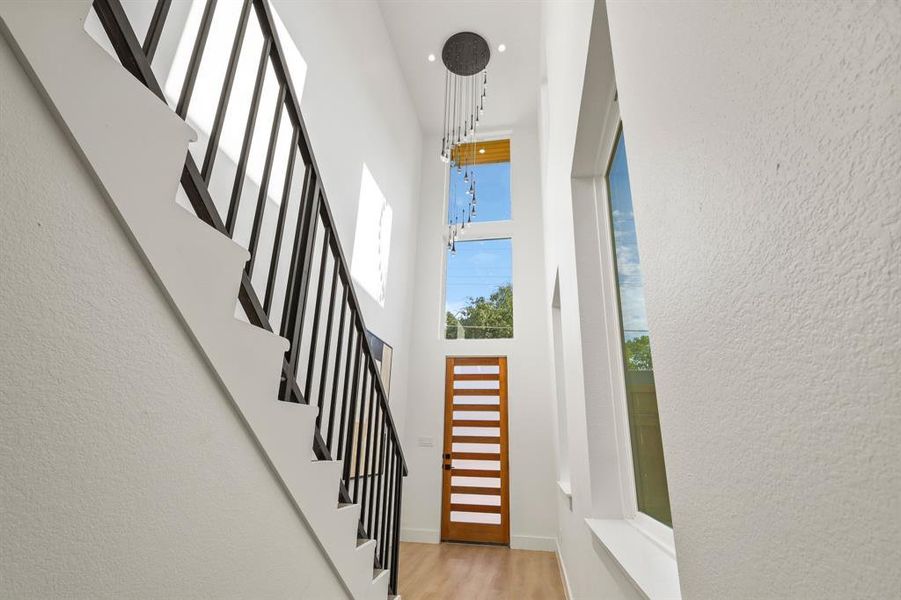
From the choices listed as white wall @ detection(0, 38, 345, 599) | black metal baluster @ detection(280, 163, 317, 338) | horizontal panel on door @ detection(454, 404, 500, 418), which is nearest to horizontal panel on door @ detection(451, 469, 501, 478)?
horizontal panel on door @ detection(454, 404, 500, 418)

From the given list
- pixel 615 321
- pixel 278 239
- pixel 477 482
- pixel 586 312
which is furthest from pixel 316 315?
pixel 477 482

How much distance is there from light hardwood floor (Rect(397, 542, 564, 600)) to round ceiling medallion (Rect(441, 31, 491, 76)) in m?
5.94

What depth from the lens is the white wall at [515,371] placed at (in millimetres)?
5301

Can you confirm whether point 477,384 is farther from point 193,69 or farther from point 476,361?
point 193,69

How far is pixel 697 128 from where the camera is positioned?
2.34 feet

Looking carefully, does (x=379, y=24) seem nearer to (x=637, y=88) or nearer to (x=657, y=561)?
(x=637, y=88)

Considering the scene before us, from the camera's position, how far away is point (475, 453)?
556cm

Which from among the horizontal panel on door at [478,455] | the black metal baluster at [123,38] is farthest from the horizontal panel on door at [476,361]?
the black metal baluster at [123,38]

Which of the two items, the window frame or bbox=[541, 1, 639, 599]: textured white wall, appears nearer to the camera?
bbox=[541, 1, 639, 599]: textured white wall

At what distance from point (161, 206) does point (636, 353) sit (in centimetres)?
173

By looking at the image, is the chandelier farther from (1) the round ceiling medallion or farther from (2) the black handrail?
(2) the black handrail

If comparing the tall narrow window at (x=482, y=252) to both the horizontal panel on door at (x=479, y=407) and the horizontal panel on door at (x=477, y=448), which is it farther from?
the horizontal panel on door at (x=477, y=448)

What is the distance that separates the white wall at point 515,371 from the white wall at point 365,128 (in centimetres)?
25

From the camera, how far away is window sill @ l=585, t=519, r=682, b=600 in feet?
3.52
